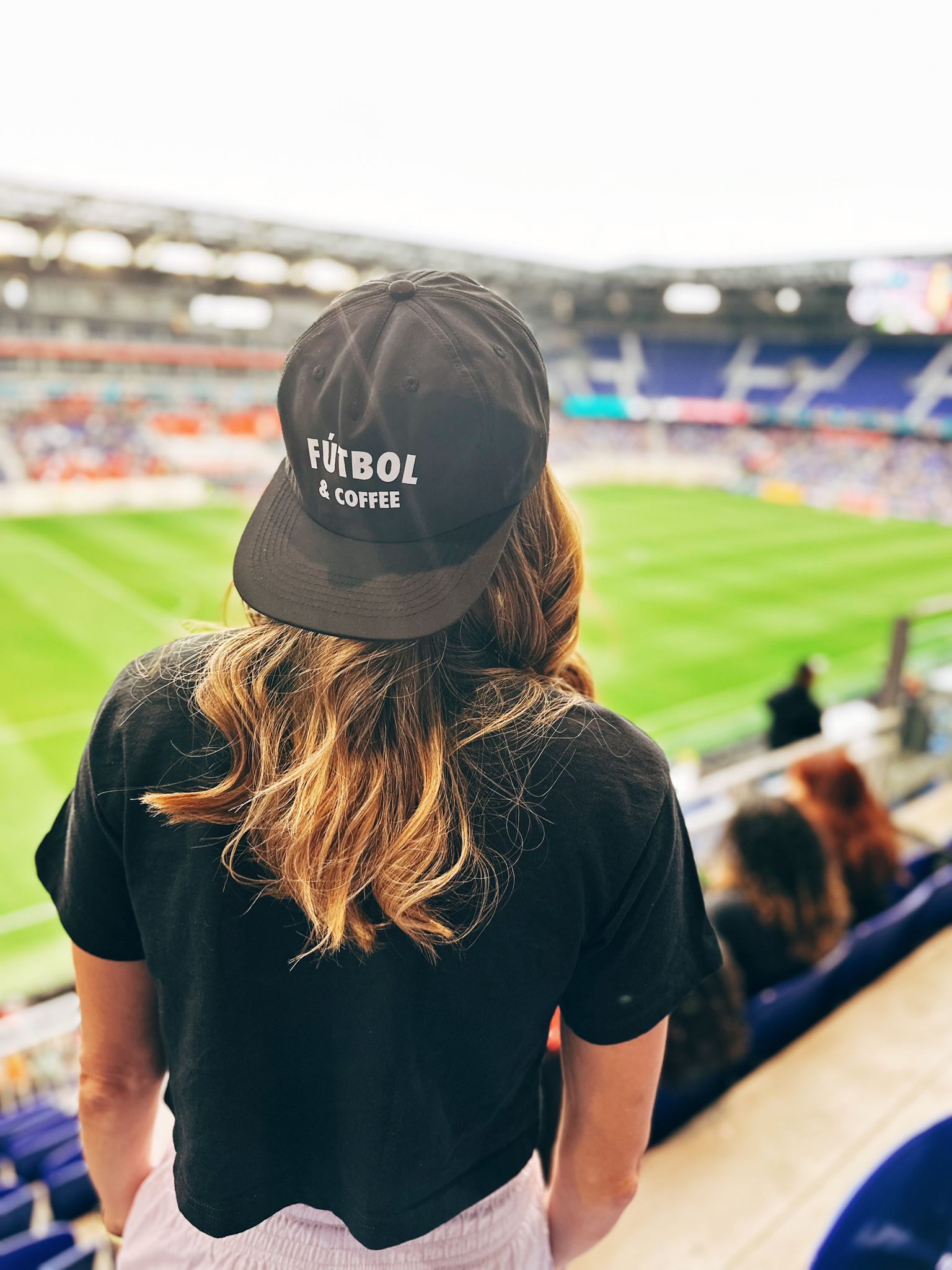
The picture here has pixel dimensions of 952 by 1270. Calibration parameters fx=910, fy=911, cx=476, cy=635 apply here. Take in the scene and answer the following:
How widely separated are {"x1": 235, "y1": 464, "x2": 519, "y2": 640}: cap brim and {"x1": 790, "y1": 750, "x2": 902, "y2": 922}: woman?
131 inches

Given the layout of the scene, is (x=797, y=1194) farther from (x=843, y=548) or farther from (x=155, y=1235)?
(x=843, y=548)

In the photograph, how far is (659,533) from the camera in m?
28.1

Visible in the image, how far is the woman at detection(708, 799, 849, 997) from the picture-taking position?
3346 mm

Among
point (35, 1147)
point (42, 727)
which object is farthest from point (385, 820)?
point (42, 727)

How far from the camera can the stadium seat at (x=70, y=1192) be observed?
3.22 metres

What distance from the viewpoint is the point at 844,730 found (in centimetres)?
915

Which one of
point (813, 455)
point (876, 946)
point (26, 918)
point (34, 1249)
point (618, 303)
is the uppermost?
point (618, 303)

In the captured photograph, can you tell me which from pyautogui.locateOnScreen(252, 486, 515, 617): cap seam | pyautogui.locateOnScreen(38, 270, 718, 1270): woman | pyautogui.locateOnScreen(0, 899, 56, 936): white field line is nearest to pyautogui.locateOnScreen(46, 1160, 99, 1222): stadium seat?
pyautogui.locateOnScreen(38, 270, 718, 1270): woman

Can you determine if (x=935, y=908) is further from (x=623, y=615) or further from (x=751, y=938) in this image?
(x=623, y=615)

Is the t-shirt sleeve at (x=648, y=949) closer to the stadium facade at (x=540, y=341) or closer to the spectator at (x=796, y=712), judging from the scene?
the spectator at (x=796, y=712)

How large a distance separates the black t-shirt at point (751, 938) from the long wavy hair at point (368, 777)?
252cm

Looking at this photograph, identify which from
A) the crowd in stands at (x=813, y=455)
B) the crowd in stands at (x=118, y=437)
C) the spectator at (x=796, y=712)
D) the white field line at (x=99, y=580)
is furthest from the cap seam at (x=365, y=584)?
the crowd in stands at (x=813, y=455)

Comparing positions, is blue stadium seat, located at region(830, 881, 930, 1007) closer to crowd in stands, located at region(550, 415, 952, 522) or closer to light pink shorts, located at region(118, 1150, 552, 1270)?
light pink shorts, located at region(118, 1150, 552, 1270)

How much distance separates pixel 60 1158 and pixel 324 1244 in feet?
9.70
